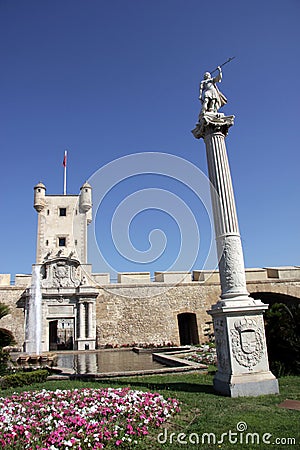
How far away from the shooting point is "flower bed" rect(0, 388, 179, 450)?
3541 millimetres

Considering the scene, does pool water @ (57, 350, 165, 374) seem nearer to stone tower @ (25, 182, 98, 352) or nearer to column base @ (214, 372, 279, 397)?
column base @ (214, 372, 279, 397)

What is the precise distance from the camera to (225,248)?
6.21 meters

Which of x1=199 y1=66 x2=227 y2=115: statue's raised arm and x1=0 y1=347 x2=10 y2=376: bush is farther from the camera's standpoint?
x1=0 y1=347 x2=10 y2=376: bush

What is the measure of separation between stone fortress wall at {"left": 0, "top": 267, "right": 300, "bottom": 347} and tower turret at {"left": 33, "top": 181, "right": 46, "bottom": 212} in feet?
28.2

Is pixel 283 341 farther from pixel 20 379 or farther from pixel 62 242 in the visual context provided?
pixel 62 242

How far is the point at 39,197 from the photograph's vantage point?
97.0 feet

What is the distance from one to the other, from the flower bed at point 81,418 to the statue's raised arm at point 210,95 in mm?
5560

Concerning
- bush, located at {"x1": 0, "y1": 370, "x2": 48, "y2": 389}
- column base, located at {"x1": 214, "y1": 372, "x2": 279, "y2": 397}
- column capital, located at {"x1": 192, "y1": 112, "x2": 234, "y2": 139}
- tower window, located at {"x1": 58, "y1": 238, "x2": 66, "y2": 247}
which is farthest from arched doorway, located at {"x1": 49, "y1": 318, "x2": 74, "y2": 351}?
column capital, located at {"x1": 192, "y1": 112, "x2": 234, "y2": 139}

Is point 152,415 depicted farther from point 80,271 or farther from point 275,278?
point 275,278

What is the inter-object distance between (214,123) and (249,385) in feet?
16.0

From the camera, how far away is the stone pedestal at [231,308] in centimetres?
543

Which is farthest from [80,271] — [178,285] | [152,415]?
[152,415]

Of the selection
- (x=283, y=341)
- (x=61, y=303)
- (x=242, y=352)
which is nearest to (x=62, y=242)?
(x=61, y=303)

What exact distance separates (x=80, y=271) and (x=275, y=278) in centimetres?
1437
